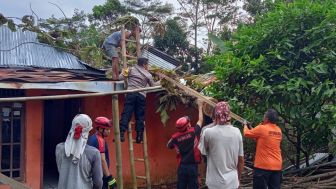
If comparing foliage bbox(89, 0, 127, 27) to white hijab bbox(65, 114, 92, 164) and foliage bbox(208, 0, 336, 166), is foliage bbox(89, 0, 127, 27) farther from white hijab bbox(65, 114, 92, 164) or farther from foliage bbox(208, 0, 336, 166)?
white hijab bbox(65, 114, 92, 164)

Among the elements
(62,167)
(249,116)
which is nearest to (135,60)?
(249,116)

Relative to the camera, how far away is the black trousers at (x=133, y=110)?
665 cm

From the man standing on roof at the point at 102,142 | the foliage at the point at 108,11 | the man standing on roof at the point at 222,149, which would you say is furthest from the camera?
the foliage at the point at 108,11

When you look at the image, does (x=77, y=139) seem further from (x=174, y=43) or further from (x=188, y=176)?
(x=174, y=43)

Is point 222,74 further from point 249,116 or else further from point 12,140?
point 12,140

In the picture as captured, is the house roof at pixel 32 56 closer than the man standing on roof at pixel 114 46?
No

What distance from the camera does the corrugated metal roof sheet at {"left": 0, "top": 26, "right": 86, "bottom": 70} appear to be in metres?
9.19

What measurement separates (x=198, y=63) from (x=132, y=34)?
56.1 ft

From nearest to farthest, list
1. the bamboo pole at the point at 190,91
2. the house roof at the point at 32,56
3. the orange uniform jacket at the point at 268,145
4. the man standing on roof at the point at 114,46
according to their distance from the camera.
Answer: the orange uniform jacket at the point at 268,145 → the bamboo pole at the point at 190,91 → the man standing on roof at the point at 114,46 → the house roof at the point at 32,56

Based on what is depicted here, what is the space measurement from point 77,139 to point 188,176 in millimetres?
2350

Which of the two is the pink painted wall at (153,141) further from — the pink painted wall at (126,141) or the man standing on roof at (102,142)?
the man standing on roof at (102,142)

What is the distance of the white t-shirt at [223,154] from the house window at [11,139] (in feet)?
12.6

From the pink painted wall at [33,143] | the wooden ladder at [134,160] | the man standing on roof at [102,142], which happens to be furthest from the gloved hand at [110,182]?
the pink painted wall at [33,143]

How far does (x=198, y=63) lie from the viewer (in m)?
24.4
